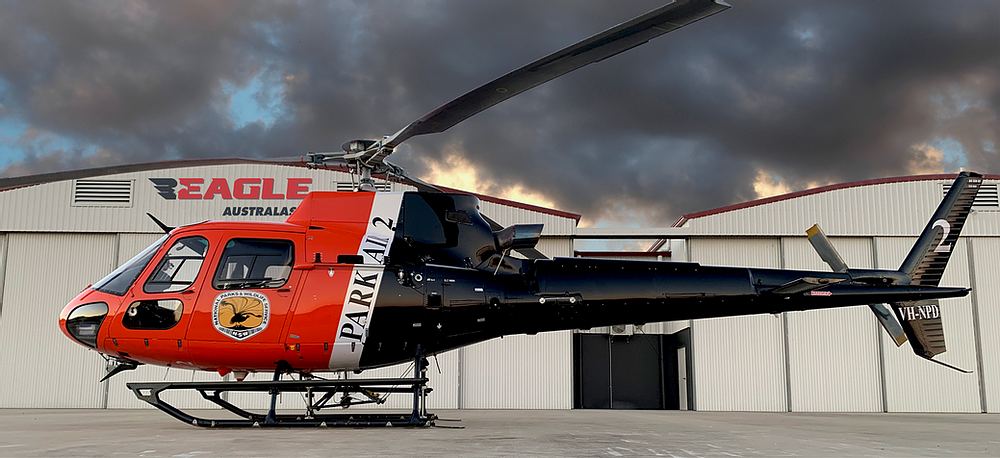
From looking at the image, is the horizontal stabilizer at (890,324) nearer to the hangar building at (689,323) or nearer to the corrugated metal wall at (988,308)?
the hangar building at (689,323)

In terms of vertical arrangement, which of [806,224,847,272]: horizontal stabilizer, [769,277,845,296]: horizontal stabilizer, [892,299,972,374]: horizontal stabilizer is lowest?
[892,299,972,374]: horizontal stabilizer

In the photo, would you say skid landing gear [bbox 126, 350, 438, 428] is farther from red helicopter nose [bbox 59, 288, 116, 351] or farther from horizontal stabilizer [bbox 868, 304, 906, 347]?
horizontal stabilizer [bbox 868, 304, 906, 347]

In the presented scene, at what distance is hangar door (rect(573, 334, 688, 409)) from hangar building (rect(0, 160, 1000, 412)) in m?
3.59

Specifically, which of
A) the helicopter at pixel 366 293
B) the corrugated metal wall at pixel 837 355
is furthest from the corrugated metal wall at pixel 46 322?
the corrugated metal wall at pixel 837 355

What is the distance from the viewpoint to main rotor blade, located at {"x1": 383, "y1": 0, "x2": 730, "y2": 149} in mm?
5789

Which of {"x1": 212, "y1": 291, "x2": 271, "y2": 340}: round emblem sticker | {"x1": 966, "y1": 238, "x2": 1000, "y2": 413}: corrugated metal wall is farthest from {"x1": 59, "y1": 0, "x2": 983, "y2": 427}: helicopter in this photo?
{"x1": 966, "y1": 238, "x2": 1000, "y2": 413}: corrugated metal wall

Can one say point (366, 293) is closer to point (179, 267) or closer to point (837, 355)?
point (179, 267)

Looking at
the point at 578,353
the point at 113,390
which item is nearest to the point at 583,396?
the point at 578,353

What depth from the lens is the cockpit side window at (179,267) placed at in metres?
8.61

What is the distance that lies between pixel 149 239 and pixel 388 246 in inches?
599

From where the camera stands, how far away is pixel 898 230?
69.0 ft

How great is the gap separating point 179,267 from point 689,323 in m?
16.6

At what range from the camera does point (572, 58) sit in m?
6.47

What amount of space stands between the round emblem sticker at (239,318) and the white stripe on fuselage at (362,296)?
0.99 meters
